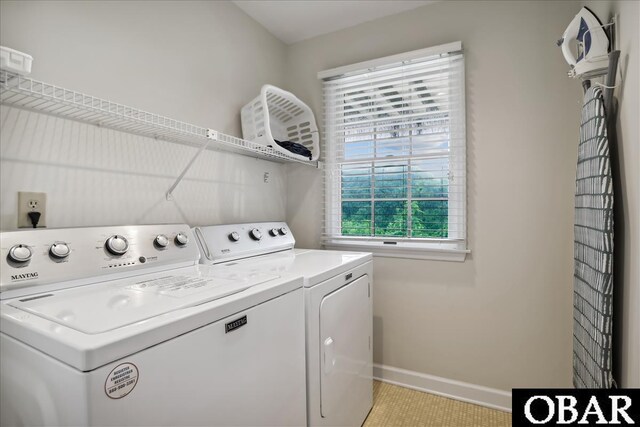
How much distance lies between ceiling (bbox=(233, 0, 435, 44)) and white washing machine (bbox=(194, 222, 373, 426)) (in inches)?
58.1

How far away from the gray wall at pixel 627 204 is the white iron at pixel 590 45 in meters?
0.07

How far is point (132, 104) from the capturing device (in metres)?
1.52

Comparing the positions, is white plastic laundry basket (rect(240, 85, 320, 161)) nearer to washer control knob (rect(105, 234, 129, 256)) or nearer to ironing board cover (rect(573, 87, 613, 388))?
washer control knob (rect(105, 234, 129, 256))

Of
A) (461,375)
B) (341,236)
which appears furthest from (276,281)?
(461,375)

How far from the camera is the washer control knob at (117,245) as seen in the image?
1.22 meters

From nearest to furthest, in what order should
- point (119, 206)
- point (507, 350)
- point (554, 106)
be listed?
1. point (119, 206)
2. point (554, 106)
3. point (507, 350)

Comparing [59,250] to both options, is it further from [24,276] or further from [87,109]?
[87,109]

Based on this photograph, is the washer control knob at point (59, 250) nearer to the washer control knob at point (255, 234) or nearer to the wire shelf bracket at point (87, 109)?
the wire shelf bracket at point (87, 109)

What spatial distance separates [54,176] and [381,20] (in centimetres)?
220

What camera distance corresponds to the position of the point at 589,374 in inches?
53.1

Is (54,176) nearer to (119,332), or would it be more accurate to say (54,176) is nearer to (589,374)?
(119,332)

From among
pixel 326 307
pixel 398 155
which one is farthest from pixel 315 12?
pixel 326 307

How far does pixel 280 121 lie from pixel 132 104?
1157mm

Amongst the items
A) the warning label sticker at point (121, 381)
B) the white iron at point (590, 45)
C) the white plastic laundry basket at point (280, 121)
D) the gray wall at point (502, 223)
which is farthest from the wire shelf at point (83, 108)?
the white iron at point (590, 45)
